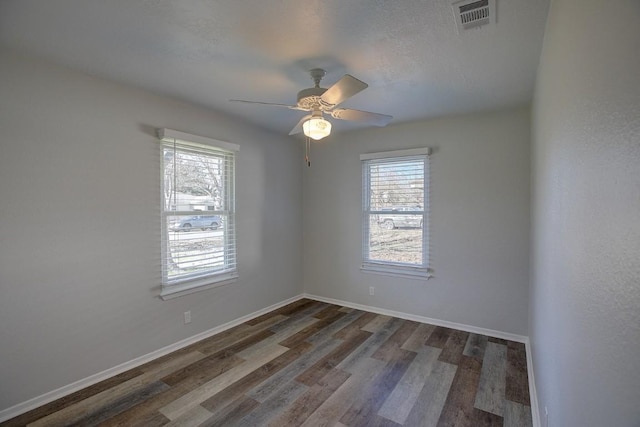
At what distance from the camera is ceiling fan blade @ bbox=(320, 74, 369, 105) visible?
1.99 meters

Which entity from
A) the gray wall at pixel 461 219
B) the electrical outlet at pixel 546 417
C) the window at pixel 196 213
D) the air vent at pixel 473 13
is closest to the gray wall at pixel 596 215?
the electrical outlet at pixel 546 417

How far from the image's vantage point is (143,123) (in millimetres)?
2918

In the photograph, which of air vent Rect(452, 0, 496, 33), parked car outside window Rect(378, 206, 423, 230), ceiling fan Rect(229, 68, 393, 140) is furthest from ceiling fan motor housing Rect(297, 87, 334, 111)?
parked car outside window Rect(378, 206, 423, 230)

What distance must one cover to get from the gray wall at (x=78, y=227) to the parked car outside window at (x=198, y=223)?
262 millimetres

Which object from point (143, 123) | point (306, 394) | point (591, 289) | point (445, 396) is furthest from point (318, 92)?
point (445, 396)

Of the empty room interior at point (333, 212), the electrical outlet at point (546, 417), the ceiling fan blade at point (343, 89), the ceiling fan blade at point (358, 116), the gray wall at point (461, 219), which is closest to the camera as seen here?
the empty room interior at point (333, 212)

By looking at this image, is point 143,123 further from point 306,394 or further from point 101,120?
point 306,394

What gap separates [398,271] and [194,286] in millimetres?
2522

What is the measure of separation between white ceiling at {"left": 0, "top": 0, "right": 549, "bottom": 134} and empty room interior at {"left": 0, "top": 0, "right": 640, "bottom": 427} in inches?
0.7

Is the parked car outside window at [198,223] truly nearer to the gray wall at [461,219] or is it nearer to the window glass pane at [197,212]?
the window glass pane at [197,212]

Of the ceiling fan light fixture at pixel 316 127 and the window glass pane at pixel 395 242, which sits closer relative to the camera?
the ceiling fan light fixture at pixel 316 127

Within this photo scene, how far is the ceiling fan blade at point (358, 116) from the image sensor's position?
2566 millimetres

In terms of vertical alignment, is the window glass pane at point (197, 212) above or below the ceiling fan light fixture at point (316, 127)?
below

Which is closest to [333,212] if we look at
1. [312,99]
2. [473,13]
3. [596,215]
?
[312,99]
